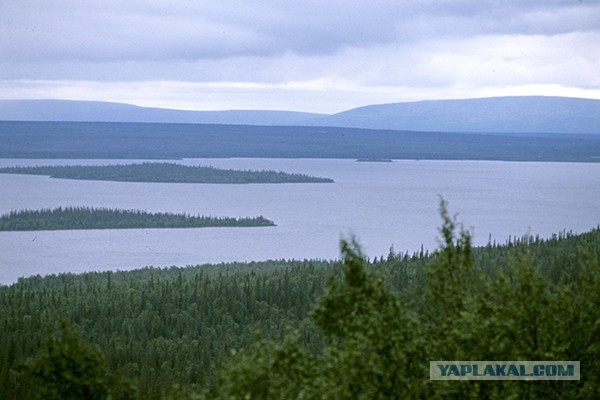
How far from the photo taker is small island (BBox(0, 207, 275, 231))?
115625 mm

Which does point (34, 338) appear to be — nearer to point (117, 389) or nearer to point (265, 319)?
point (265, 319)

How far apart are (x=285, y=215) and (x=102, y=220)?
20903 mm

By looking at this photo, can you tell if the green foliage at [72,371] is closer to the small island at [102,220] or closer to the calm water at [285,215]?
the calm water at [285,215]

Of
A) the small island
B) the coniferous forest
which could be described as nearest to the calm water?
the small island

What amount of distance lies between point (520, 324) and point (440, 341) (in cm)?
162

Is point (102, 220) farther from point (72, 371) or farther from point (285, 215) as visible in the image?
point (72, 371)

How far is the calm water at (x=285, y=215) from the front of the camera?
90.5 metres

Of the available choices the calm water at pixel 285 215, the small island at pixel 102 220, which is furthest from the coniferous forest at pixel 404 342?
the small island at pixel 102 220

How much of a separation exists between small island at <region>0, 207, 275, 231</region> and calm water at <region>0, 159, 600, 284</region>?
3272 millimetres

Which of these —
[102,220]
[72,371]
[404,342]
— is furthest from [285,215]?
[404,342]

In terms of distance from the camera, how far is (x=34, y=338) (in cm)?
4525

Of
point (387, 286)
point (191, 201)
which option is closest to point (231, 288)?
point (387, 286)

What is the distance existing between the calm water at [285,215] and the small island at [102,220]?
3.27m

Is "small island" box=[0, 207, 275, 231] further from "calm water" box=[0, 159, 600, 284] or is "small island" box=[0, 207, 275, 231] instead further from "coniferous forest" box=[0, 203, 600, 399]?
"coniferous forest" box=[0, 203, 600, 399]
